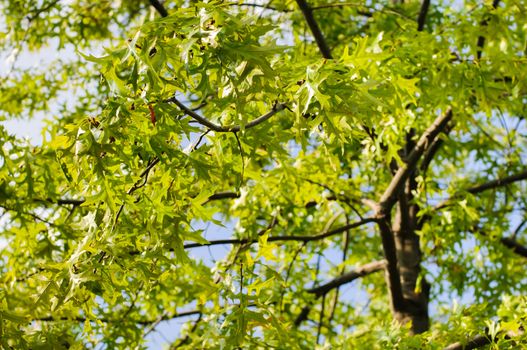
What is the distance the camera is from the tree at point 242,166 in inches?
98.1

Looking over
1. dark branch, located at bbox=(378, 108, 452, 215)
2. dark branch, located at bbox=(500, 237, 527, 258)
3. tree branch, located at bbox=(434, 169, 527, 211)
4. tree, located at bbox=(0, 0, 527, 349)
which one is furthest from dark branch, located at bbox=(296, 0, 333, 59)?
dark branch, located at bbox=(500, 237, 527, 258)

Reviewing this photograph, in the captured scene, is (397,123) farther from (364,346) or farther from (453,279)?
(453,279)

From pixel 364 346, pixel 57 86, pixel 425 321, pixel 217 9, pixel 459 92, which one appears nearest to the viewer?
pixel 217 9

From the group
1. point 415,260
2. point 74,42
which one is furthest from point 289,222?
point 74,42

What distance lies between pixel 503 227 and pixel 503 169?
60 centimetres

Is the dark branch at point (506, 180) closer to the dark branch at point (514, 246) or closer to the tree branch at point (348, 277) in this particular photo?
the dark branch at point (514, 246)

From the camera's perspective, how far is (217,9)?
232 centimetres

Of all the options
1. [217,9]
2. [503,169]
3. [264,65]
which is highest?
[503,169]

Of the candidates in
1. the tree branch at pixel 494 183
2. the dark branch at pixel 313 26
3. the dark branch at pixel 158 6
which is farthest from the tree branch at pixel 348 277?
the dark branch at pixel 158 6

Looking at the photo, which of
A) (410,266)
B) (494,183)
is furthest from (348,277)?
(494,183)

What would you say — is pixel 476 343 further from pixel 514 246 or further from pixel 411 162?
pixel 514 246

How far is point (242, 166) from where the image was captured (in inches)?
114

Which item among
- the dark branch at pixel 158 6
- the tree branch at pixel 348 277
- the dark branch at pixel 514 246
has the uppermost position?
the dark branch at pixel 514 246

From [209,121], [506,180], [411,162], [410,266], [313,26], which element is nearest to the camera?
[209,121]
